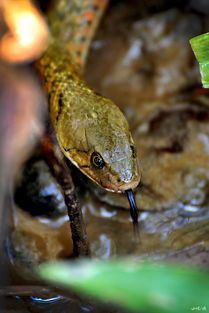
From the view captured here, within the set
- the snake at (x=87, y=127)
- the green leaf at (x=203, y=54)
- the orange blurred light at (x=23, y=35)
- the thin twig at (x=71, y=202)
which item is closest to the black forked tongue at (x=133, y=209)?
the snake at (x=87, y=127)

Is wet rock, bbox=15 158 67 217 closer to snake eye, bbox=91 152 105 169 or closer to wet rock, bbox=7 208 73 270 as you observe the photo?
wet rock, bbox=7 208 73 270

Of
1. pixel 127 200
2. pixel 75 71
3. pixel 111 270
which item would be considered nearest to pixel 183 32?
pixel 75 71

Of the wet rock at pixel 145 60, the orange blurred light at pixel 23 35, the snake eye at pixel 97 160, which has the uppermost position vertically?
the orange blurred light at pixel 23 35

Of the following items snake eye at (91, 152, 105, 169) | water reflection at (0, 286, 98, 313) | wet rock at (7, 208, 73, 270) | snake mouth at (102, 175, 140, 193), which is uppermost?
snake eye at (91, 152, 105, 169)

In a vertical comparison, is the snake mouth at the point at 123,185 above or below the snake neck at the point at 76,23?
below

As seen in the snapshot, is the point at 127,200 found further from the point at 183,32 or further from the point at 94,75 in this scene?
the point at 183,32

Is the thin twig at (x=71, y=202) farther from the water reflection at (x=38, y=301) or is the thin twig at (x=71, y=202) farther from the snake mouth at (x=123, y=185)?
the snake mouth at (x=123, y=185)

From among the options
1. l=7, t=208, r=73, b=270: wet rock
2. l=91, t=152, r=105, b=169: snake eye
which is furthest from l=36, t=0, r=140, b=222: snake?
l=7, t=208, r=73, b=270: wet rock
